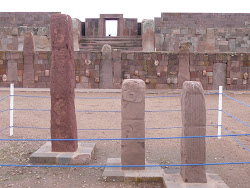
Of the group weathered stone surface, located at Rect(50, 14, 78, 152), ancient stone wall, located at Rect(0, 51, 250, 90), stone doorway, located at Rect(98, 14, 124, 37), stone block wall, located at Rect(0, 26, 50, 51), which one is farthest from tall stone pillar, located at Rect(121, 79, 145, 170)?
stone doorway, located at Rect(98, 14, 124, 37)

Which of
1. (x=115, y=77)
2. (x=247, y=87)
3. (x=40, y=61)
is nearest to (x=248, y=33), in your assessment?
(x=247, y=87)

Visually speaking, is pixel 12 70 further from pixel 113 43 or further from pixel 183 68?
pixel 183 68

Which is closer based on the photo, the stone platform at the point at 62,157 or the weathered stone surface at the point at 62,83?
the stone platform at the point at 62,157

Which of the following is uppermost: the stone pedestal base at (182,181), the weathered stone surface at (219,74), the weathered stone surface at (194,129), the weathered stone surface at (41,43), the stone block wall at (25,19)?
the stone block wall at (25,19)

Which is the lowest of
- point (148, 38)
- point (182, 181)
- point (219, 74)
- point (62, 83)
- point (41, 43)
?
Answer: point (182, 181)

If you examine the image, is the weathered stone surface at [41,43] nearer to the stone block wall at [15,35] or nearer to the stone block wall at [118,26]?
the stone block wall at [15,35]

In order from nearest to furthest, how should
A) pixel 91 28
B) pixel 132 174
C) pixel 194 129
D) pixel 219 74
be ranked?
pixel 194 129 → pixel 132 174 → pixel 219 74 → pixel 91 28

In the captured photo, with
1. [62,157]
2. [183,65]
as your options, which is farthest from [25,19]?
[62,157]

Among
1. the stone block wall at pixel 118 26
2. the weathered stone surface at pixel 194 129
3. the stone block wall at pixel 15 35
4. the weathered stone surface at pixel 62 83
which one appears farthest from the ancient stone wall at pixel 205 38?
the weathered stone surface at pixel 194 129

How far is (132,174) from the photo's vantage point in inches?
167

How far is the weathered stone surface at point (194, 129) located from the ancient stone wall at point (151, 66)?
9.03m

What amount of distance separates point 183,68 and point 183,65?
0.43 feet

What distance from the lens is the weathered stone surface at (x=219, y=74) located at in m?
12.9

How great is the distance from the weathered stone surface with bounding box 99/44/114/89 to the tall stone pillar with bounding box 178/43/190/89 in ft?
9.86
